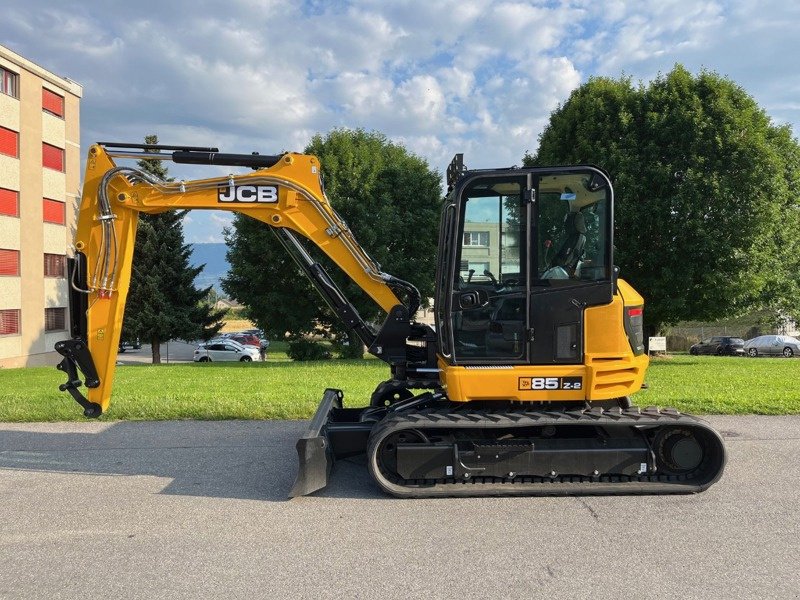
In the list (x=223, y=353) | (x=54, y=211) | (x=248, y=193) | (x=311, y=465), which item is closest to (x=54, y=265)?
(x=54, y=211)

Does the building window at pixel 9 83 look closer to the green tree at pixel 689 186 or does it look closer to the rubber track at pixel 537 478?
the green tree at pixel 689 186

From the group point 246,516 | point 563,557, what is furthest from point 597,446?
point 246,516

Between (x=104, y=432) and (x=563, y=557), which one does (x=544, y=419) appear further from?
(x=104, y=432)

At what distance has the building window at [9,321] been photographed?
97.6ft

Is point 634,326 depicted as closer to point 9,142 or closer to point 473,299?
point 473,299

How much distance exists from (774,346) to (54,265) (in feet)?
135

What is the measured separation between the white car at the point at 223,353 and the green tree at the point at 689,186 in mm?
22348

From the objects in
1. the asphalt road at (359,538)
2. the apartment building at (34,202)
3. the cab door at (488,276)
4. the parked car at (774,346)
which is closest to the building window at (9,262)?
the apartment building at (34,202)

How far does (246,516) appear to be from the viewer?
518 centimetres

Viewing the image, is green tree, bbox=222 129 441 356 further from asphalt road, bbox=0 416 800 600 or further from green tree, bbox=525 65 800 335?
asphalt road, bbox=0 416 800 600

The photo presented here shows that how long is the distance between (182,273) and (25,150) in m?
10.4

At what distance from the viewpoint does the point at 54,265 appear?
33.3 meters

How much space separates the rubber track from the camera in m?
5.54

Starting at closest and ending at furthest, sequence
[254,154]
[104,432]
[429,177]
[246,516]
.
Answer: [246,516]
[254,154]
[104,432]
[429,177]
